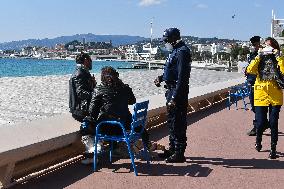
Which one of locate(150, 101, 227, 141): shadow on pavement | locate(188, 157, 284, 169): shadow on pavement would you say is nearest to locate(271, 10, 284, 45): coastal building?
locate(150, 101, 227, 141): shadow on pavement

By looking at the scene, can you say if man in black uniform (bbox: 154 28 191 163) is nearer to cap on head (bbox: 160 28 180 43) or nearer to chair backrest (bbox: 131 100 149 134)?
cap on head (bbox: 160 28 180 43)

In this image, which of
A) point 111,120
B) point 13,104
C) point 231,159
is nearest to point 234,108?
point 13,104

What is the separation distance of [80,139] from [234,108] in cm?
856

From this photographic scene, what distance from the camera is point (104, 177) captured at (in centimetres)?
649

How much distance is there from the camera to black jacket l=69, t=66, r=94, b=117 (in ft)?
24.2

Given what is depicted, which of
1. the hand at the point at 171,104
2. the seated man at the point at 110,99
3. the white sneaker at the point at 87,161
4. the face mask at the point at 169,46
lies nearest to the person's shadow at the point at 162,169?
the white sneaker at the point at 87,161

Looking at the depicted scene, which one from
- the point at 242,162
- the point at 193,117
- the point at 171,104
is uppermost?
the point at 171,104

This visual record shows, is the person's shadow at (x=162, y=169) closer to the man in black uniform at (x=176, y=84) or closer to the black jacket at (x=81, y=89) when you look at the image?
the man in black uniform at (x=176, y=84)

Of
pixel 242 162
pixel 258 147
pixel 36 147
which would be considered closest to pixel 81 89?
pixel 36 147

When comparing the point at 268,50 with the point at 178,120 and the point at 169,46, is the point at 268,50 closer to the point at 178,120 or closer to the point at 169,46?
the point at 169,46

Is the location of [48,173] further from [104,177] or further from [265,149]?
[265,149]

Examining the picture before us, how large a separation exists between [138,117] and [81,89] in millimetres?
1024

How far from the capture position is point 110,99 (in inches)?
270

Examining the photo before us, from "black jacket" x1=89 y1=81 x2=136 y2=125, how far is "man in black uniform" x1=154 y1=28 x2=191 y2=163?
572mm
